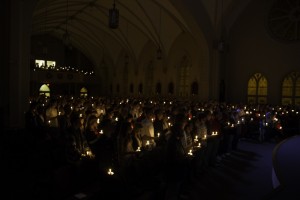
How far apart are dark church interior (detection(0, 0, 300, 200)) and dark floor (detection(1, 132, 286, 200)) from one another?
33 millimetres

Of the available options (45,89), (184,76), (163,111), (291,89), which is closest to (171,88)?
(184,76)

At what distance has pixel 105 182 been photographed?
592 centimetres

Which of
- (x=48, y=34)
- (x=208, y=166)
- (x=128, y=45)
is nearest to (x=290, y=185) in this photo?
(x=208, y=166)

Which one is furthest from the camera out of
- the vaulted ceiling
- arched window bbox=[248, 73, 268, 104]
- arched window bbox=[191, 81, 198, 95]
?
arched window bbox=[191, 81, 198, 95]

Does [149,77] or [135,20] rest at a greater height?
[135,20]

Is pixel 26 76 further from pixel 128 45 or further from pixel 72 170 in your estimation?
pixel 128 45

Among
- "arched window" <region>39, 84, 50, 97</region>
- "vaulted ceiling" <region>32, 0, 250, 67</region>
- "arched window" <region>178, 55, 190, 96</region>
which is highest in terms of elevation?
"vaulted ceiling" <region>32, 0, 250, 67</region>

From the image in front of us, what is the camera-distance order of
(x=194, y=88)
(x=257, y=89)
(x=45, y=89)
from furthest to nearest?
(x=45, y=89)
(x=194, y=88)
(x=257, y=89)

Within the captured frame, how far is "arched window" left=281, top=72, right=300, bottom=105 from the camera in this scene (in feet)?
70.3

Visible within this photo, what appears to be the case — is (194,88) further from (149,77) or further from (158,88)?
(149,77)

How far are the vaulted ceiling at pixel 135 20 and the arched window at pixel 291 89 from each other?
651 cm

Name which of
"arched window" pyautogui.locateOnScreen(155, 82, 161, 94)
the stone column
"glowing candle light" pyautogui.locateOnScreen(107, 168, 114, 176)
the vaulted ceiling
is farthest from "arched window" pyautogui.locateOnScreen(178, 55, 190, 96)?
"glowing candle light" pyautogui.locateOnScreen(107, 168, 114, 176)

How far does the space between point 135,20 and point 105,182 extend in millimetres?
23055

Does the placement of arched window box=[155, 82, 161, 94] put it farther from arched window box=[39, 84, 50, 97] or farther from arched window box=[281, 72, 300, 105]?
arched window box=[39, 84, 50, 97]
